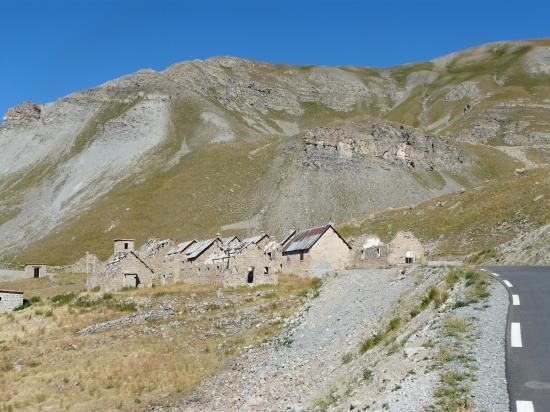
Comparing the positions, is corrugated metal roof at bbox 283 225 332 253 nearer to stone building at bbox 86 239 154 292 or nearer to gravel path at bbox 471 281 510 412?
stone building at bbox 86 239 154 292

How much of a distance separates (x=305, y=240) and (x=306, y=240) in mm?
355

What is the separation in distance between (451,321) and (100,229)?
128554 mm

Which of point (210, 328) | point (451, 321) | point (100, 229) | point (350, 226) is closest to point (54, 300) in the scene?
point (210, 328)

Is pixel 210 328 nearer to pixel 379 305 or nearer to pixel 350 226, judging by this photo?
pixel 379 305

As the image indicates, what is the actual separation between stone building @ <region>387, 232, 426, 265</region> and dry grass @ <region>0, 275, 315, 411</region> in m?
10.3

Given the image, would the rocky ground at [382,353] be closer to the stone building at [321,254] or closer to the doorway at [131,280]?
the stone building at [321,254]

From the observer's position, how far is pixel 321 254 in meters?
55.5

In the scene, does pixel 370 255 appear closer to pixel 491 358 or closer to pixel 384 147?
pixel 491 358

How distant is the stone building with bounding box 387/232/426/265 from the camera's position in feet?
169

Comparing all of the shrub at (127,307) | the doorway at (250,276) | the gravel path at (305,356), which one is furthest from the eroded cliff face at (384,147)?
the gravel path at (305,356)

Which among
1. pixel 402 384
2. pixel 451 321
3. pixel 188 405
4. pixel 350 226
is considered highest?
pixel 350 226

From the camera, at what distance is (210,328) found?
34344mm

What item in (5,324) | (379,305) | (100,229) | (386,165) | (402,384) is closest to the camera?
(402,384)

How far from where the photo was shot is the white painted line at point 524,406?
33.6 ft
